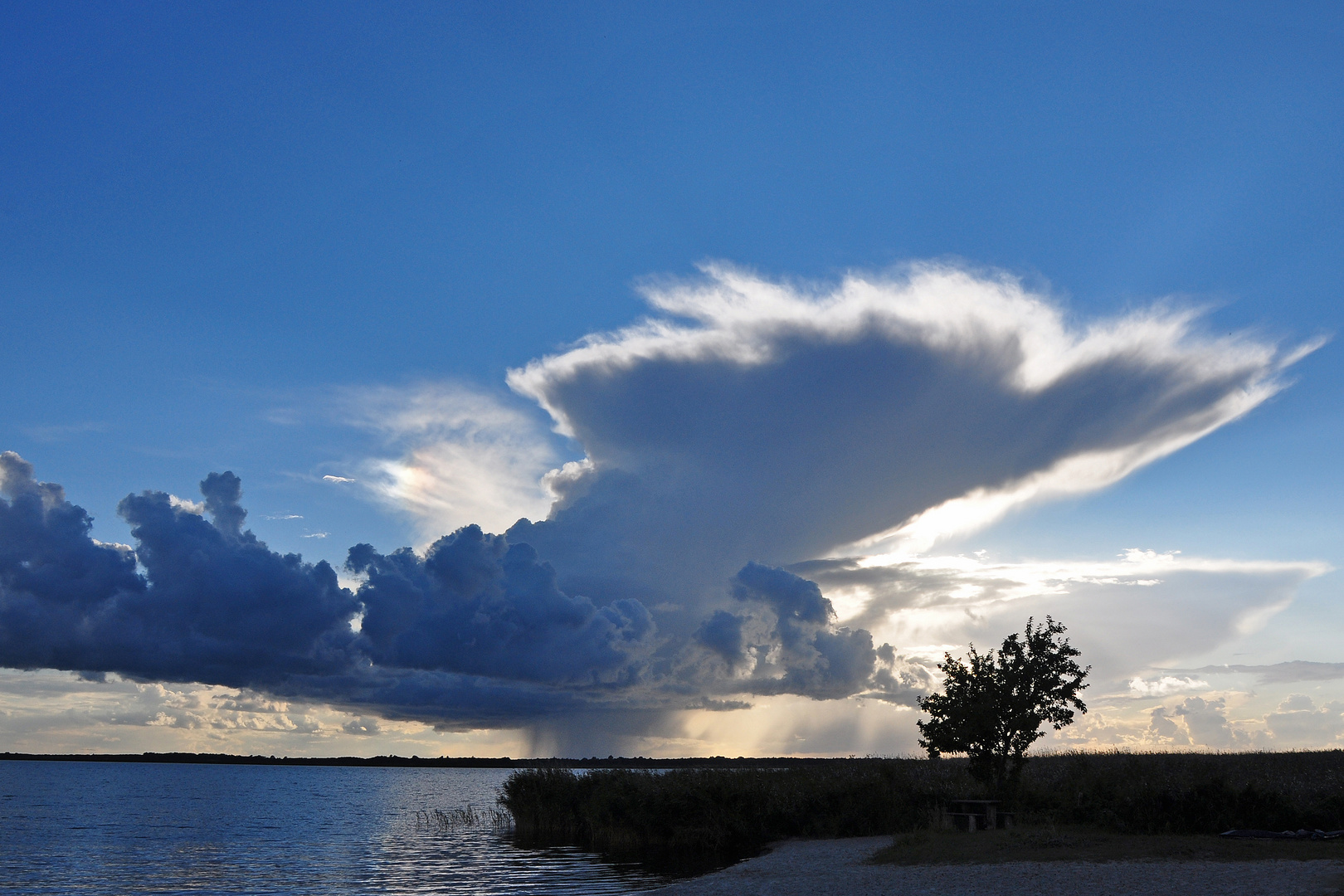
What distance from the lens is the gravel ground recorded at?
27.7 meters

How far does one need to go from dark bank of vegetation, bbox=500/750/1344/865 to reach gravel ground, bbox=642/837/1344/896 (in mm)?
12799

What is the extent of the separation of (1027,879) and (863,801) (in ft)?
87.0

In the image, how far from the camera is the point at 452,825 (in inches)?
3393

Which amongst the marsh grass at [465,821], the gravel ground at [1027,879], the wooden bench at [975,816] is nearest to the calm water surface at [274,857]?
the marsh grass at [465,821]

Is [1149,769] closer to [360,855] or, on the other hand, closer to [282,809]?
[360,855]

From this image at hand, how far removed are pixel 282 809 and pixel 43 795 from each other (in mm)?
56606

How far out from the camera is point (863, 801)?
188 ft

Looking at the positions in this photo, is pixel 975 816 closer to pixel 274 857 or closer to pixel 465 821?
pixel 274 857

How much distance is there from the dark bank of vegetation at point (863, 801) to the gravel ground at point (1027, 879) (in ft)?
42.0

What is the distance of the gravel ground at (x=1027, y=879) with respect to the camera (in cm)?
2770

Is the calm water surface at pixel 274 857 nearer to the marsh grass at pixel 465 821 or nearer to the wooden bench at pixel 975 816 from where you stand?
the marsh grass at pixel 465 821

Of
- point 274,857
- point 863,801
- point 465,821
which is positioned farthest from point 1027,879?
point 465,821

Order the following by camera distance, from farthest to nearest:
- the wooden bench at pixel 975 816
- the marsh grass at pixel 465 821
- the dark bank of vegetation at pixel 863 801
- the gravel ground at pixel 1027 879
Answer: the marsh grass at pixel 465 821, the wooden bench at pixel 975 816, the dark bank of vegetation at pixel 863 801, the gravel ground at pixel 1027 879

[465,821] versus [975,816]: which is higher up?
[975,816]
